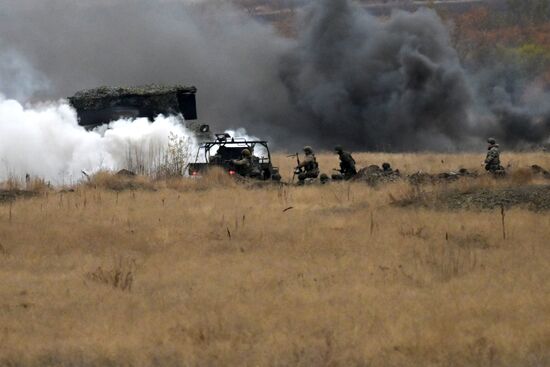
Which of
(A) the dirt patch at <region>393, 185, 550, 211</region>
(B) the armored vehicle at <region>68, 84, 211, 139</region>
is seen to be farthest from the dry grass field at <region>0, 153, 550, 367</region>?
(B) the armored vehicle at <region>68, 84, 211, 139</region>

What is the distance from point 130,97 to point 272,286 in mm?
23266

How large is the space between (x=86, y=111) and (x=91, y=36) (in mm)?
27790

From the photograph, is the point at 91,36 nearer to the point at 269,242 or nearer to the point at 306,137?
the point at 306,137

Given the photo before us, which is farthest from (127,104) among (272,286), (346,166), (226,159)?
(272,286)

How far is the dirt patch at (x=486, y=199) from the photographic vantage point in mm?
18625

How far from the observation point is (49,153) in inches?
1254

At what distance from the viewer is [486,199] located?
19172 mm

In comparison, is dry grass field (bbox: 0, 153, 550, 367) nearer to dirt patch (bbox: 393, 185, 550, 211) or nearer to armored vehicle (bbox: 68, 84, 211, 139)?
dirt patch (bbox: 393, 185, 550, 211)

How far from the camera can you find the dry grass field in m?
9.37

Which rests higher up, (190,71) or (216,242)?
(190,71)

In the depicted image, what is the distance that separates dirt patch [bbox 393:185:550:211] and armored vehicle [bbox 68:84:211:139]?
588 inches

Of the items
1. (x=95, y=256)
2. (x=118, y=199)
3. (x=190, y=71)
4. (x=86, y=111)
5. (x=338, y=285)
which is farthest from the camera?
(x=190, y=71)

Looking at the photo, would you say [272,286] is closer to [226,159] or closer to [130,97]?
[226,159]

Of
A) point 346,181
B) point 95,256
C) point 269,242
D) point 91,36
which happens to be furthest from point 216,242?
point 91,36
